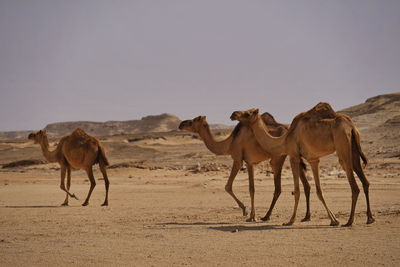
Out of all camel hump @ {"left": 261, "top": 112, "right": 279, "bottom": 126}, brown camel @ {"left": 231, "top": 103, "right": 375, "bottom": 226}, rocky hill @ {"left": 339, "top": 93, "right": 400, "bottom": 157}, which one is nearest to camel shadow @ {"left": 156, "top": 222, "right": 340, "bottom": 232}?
brown camel @ {"left": 231, "top": 103, "right": 375, "bottom": 226}

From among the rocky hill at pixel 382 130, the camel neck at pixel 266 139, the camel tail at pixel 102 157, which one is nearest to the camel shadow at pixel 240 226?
the camel neck at pixel 266 139

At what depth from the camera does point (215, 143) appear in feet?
45.9

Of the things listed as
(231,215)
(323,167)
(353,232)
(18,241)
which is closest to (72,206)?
(231,215)

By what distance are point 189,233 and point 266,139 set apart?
3.57 metres

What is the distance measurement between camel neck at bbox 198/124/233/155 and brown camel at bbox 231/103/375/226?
148cm

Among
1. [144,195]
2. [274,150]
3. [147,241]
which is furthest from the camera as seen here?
[144,195]

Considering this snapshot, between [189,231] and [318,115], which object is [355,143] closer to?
[318,115]

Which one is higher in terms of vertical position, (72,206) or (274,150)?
(274,150)

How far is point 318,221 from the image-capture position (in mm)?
11500

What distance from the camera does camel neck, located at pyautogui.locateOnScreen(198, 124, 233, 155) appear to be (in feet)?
44.9

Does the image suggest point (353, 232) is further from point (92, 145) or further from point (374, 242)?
point (92, 145)

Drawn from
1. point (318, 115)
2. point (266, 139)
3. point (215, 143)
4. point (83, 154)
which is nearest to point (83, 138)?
point (83, 154)

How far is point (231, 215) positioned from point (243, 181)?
1085cm

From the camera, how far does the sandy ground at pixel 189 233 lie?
7.58 meters
